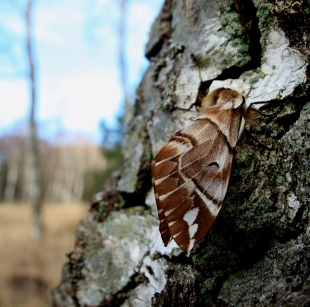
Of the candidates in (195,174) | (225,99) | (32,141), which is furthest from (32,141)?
(195,174)

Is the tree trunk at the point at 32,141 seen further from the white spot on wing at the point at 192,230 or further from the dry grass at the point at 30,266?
the white spot on wing at the point at 192,230

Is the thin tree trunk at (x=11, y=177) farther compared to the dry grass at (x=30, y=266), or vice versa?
the thin tree trunk at (x=11, y=177)

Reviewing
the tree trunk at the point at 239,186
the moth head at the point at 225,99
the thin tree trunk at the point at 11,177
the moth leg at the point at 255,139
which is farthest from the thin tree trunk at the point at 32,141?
the thin tree trunk at the point at 11,177

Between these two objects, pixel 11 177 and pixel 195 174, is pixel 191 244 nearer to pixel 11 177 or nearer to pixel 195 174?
pixel 195 174

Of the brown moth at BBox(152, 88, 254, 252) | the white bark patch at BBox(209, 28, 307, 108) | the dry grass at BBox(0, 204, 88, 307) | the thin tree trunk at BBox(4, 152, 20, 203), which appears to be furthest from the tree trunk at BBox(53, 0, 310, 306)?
the thin tree trunk at BBox(4, 152, 20, 203)

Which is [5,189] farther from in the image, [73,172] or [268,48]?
[268,48]

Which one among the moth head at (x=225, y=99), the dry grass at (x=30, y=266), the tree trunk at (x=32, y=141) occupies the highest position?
the moth head at (x=225, y=99)

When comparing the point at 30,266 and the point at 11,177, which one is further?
the point at 11,177
